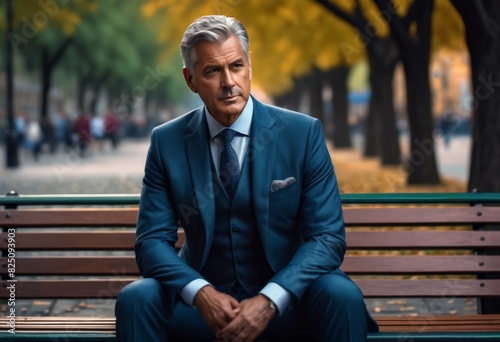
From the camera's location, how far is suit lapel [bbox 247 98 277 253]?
395 cm

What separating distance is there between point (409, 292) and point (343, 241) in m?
1.12

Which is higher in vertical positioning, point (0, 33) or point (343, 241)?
point (0, 33)

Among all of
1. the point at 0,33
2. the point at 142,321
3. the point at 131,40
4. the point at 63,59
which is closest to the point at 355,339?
the point at 142,321

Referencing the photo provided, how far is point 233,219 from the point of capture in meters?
3.99

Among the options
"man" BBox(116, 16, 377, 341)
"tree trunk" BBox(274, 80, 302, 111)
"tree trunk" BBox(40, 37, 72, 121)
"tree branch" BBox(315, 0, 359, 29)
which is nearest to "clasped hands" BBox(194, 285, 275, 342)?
"man" BBox(116, 16, 377, 341)

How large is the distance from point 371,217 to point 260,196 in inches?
48.6

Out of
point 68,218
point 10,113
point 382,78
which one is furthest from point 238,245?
point 10,113

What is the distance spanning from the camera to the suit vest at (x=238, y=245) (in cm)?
398

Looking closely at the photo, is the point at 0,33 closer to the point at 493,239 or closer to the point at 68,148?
the point at 68,148

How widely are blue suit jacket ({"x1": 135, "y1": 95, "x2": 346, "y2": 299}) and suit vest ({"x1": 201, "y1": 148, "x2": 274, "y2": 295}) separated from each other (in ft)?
0.15

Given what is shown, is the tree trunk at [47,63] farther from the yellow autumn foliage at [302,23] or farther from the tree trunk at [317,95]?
the tree trunk at [317,95]

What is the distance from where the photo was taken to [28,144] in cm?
4425

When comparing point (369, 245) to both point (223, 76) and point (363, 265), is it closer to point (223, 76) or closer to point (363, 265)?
point (363, 265)

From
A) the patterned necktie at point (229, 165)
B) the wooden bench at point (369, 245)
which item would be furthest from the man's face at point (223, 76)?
the wooden bench at point (369, 245)
